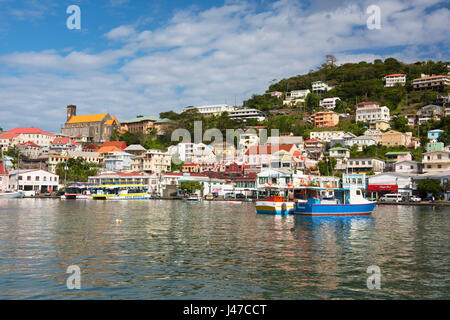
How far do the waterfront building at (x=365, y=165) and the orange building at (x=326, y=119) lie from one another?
3190 cm

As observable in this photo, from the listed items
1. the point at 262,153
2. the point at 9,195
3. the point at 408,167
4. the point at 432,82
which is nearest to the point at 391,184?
the point at 408,167

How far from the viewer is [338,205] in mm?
37531

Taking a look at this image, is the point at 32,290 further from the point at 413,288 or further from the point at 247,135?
the point at 247,135

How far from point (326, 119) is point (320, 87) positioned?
35.5 meters

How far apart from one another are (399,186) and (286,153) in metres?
26.3

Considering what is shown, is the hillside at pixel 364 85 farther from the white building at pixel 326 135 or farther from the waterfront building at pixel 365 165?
the waterfront building at pixel 365 165

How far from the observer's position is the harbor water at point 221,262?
1195 cm

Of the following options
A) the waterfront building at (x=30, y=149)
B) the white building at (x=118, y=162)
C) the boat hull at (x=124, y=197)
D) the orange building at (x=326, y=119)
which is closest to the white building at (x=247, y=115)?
the orange building at (x=326, y=119)

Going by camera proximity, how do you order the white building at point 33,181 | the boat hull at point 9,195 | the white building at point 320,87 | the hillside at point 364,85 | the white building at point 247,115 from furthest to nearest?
1. the white building at point 320,87
2. the white building at point 247,115
3. the hillside at point 364,85
4. the white building at point 33,181
5. the boat hull at point 9,195

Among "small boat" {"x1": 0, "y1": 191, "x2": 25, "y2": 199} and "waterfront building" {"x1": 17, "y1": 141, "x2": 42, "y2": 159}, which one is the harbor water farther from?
"waterfront building" {"x1": 17, "y1": 141, "x2": 42, "y2": 159}

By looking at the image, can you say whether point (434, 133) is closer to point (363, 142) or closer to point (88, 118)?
point (363, 142)

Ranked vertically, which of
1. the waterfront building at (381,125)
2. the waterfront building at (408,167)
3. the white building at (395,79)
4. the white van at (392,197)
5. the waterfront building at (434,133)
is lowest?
the white van at (392,197)

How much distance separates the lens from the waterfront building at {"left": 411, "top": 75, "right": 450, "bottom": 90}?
116 metres

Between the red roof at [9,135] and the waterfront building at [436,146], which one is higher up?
the red roof at [9,135]
